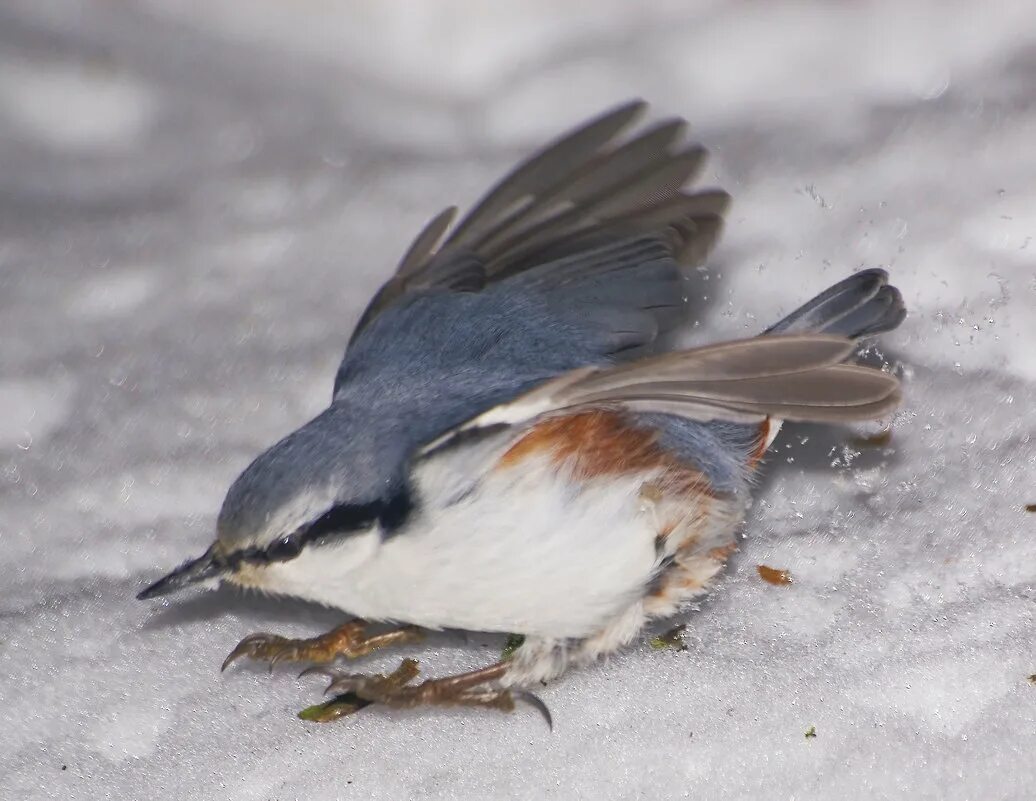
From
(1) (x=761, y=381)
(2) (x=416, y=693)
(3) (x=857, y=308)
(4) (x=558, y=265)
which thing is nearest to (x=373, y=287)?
(4) (x=558, y=265)

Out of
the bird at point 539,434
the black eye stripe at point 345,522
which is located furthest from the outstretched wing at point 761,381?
the black eye stripe at point 345,522

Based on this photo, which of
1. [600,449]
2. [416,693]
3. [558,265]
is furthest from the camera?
[558,265]

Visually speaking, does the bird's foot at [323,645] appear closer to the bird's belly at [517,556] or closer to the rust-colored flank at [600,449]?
the bird's belly at [517,556]

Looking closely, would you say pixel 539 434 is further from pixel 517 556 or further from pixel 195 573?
pixel 195 573

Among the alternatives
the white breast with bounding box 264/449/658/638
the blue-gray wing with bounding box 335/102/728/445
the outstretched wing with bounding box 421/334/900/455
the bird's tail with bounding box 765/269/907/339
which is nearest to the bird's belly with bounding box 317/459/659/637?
the white breast with bounding box 264/449/658/638

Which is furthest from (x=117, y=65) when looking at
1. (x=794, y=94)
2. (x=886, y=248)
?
(x=886, y=248)

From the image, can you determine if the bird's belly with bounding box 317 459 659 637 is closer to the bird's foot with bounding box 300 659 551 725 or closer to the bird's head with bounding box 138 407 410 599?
the bird's head with bounding box 138 407 410 599

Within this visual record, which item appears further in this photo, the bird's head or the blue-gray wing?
the blue-gray wing
